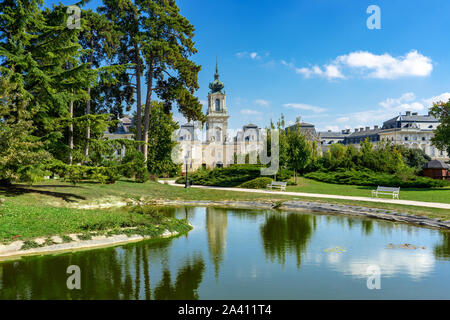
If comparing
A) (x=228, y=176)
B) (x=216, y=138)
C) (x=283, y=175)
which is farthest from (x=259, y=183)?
(x=216, y=138)

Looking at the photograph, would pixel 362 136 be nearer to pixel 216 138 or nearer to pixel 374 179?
pixel 216 138

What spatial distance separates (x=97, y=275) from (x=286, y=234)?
23.4ft

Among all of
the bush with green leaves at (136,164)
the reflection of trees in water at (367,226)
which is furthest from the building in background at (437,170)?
the bush with green leaves at (136,164)

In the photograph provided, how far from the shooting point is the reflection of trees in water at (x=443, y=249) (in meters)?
9.41

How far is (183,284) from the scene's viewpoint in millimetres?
7234

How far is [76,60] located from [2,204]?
37.5ft

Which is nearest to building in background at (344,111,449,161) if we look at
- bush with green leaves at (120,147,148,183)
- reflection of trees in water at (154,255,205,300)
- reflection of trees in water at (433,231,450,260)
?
bush with green leaves at (120,147,148,183)

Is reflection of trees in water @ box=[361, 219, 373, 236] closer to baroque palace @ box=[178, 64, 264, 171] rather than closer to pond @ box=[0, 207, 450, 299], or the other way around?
pond @ box=[0, 207, 450, 299]

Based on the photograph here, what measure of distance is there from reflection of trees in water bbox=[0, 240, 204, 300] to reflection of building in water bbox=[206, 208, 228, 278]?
1.90 feet

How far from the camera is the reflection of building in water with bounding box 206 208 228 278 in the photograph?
955cm

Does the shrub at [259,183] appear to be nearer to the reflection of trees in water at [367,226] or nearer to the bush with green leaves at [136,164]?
the bush with green leaves at [136,164]

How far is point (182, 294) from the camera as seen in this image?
6.69 meters

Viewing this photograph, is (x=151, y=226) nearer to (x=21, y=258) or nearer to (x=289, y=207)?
(x=21, y=258)

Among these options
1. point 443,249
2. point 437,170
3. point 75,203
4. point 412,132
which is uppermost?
point 412,132
